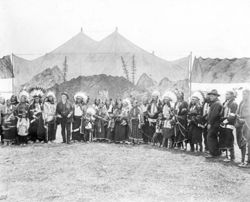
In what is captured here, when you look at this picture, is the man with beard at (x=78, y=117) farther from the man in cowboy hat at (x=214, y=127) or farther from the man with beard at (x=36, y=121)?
the man in cowboy hat at (x=214, y=127)

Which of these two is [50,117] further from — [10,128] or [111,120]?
[111,120]

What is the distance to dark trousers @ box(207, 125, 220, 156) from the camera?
7.17 metres

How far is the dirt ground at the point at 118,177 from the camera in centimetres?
501

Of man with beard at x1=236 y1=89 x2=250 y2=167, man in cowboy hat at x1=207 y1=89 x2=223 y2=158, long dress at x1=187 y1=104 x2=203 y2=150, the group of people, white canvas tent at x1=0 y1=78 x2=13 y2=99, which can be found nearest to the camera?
man with beard at x1=236 y1=89 x2=250 y2=167

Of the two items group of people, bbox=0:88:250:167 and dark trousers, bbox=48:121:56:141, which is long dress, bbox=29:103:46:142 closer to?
group of people, bbox=0:88:250:167

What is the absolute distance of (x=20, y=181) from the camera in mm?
5684

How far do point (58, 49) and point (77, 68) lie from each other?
0.99 metres

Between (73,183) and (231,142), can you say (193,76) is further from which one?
(73,183)

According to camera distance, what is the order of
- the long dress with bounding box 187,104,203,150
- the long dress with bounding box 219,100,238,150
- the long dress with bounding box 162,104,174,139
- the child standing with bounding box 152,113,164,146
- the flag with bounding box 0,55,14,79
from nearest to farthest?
1. the long dress with bounding box 219,100,238,150
2. the long dress with bounding box 187,104,203,150
3. the long dress with bounding box 162,104,174,139
4. the child standing with bounding box 152,113,164,146
5. the flag with bounding box 0,55,14,79

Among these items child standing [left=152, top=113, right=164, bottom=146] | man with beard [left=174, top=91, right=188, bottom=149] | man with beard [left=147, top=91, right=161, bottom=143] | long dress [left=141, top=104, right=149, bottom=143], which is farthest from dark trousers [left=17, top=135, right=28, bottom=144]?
man with beard [left=174, top=91, right=188, bottom=149]

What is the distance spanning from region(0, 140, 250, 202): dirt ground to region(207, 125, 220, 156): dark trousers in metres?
0.34

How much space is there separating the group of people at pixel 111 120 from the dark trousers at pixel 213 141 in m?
0.57

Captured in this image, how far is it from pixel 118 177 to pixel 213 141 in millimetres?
2548

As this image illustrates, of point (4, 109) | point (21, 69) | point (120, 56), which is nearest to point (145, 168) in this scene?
point (4, 109)
